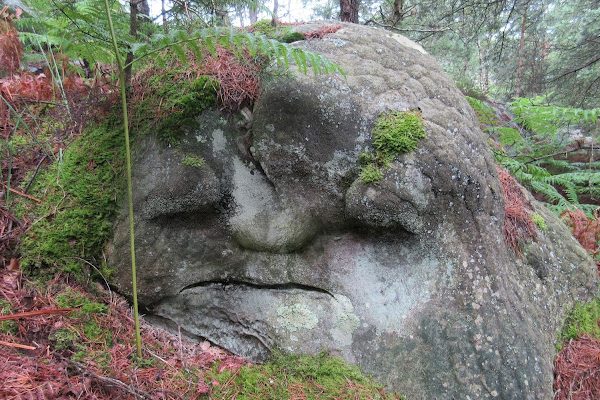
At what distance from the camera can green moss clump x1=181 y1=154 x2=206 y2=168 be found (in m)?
2.67

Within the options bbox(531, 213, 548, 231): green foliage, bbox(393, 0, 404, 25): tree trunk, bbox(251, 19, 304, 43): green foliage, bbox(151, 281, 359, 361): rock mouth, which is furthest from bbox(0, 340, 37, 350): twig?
bbox(393, 0, 404, 25): tree trunk

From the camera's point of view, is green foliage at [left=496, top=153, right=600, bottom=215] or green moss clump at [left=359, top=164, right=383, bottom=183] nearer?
green moss clump at [left=359, top=164, right=383, bottom=183]

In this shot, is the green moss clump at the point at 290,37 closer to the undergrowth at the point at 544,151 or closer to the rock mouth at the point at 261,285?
the rock mouth at the point at 261,285

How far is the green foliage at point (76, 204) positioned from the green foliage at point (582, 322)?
373 cm

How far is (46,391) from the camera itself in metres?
1.66

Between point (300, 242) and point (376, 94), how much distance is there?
1.29m

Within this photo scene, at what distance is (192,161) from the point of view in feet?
8.77

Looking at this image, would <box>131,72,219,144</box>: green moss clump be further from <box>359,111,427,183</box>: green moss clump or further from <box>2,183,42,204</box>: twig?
<box>359,111,427,183</box>: green moss clump

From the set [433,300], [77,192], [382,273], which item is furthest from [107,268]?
[433,300]

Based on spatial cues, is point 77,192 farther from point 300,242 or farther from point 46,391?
point 300,242

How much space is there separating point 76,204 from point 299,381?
1.94 m

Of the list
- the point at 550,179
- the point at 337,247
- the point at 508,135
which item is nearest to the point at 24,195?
the point at 337,247

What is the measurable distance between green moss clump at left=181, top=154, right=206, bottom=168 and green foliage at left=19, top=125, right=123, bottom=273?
49cm

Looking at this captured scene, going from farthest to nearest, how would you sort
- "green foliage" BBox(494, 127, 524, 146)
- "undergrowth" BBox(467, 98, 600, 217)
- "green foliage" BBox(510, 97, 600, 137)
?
"green foliage" BBox(494, 127, 524, 146), "undergrowth" BBox(467, 98, 600, 217), "green foliage" BBox(510, 97, 600, 137)
